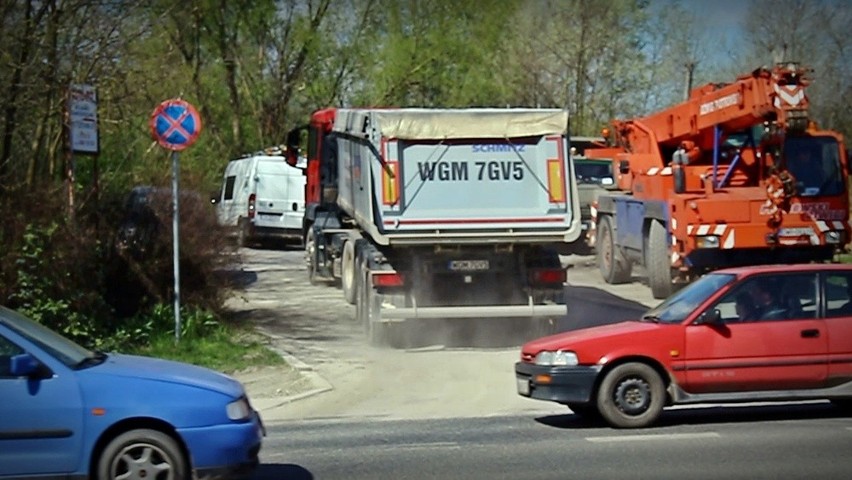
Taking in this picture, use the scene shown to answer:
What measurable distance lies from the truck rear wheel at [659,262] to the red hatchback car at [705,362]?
405 inches

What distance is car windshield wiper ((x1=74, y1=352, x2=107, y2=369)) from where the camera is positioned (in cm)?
880

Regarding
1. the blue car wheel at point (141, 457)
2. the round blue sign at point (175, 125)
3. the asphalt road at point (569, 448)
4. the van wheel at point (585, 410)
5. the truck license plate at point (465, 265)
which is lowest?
the asphalt road at point (569, 448)

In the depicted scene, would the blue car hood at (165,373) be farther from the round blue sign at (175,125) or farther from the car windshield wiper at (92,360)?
the round blue sign at (175,125)

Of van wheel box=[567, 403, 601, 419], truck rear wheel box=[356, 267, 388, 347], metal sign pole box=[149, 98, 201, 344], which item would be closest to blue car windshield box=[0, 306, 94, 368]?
van wheel box=[567, 403, 601, 419]

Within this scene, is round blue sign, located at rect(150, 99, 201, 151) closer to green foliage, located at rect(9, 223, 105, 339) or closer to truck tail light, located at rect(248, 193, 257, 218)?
green foliage, located at rect(9, 223, 105, 339)

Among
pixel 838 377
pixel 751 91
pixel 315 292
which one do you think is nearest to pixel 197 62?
pixel 315 292

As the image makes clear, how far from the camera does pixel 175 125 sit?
16.2 meters

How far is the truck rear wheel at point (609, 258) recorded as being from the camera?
1004 inches

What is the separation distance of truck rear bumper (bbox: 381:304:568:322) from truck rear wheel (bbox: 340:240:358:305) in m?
3.03

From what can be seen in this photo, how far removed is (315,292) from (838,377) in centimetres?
1310

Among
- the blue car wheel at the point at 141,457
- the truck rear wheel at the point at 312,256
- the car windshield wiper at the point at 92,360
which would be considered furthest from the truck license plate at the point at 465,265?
the blue car wheel at the point at 141,457

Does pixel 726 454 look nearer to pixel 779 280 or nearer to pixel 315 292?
pixel 779 280

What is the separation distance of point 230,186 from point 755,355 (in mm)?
24390

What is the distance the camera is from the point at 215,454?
28.1ft
